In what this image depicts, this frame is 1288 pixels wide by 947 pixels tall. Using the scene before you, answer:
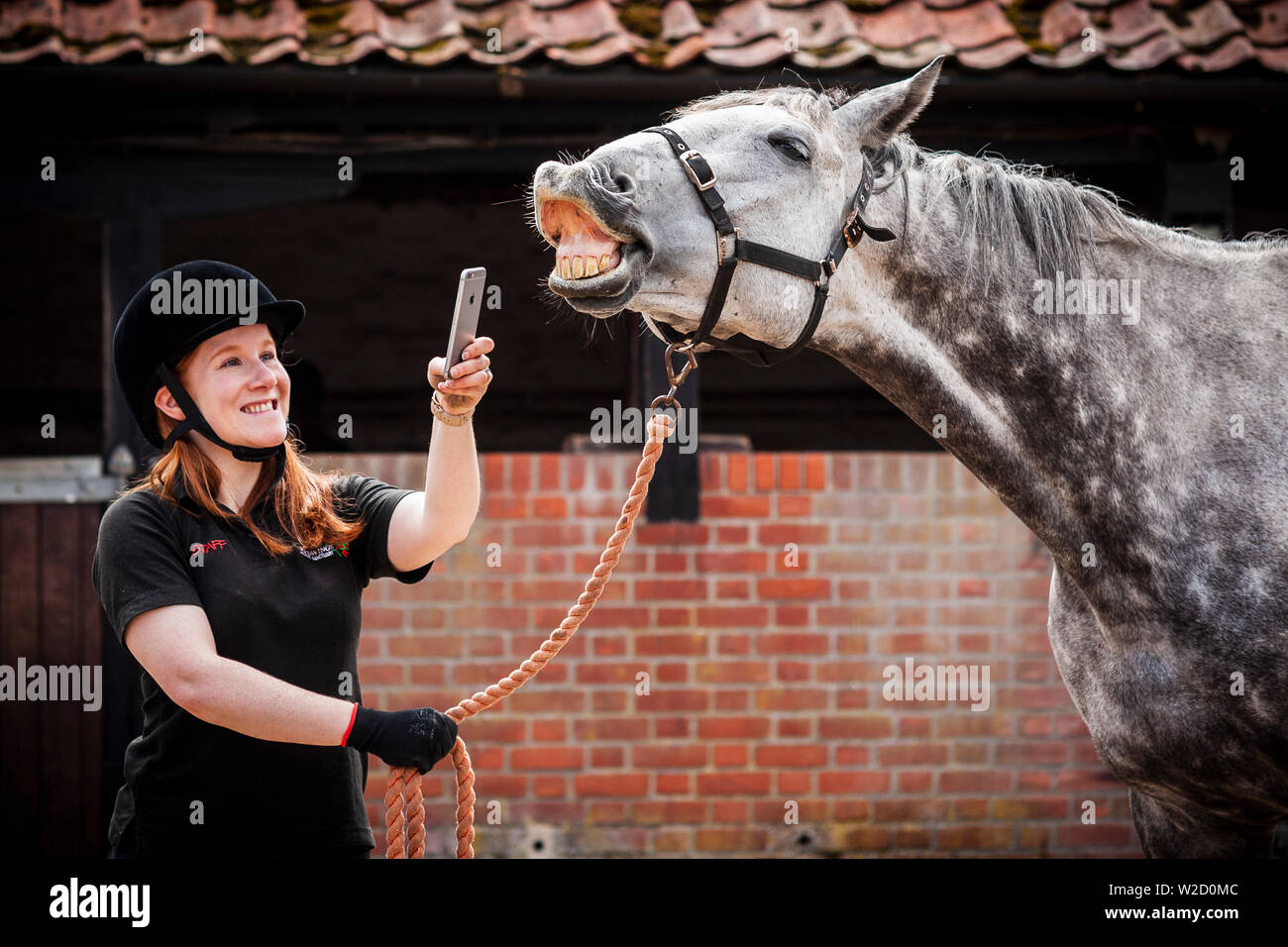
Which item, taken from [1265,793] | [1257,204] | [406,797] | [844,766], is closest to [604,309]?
[406,797]

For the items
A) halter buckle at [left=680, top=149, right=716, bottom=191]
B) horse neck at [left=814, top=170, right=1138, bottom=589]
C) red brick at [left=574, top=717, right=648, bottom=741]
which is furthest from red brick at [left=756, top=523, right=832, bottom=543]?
halter buckle at [left=680, top=149, right=716, bottom=191]

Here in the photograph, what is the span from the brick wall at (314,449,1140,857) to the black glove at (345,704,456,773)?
2566 mm

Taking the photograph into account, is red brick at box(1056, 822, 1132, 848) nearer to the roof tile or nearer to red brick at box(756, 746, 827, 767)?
red brick at box(756, 746, 827, 767)

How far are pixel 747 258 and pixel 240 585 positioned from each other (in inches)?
44.2

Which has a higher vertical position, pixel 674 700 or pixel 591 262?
pixel 591 262

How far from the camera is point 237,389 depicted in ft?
6.99

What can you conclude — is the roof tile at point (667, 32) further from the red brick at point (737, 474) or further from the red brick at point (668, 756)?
the red brick at point (668, 756)

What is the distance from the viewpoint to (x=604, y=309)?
6.63 ft

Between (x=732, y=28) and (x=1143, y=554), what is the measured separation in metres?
2.88

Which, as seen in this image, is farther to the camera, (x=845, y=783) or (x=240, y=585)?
(x=845, y=783)

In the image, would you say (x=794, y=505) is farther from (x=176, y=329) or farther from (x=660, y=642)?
(x=176, y=329)

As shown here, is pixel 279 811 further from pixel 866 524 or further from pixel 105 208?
pixel 105 208

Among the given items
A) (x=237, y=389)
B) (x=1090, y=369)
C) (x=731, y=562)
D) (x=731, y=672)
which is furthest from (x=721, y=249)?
(x=731, y=672)
